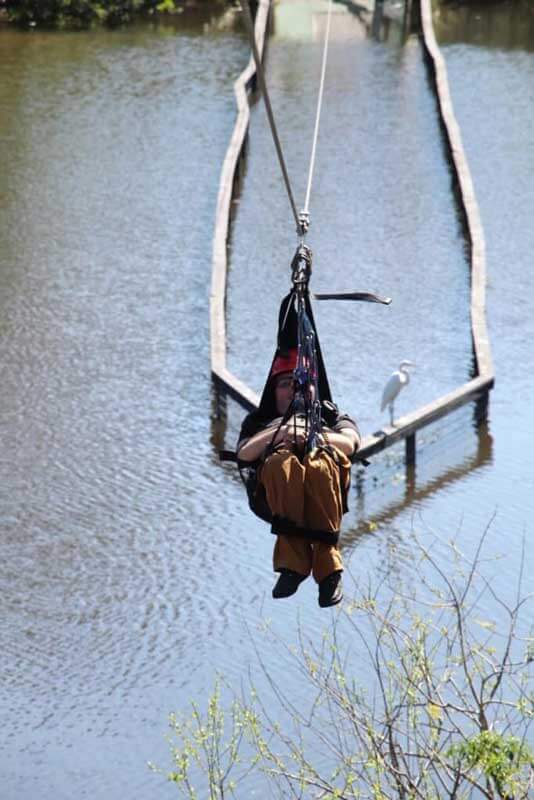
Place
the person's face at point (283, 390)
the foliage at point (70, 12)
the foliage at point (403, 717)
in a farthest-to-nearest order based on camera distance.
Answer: the foliage at point (70, 12) → the foliage at point (403, 717) → the person's face at point (283, 390)

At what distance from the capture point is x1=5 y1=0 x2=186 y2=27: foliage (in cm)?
2320

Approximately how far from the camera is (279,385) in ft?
20.9

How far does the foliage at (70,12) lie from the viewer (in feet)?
76.1

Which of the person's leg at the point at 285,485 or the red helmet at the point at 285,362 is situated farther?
the red helmet at the point at 285,362

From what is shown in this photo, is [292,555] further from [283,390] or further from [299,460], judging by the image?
[283,390]

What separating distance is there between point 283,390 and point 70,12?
18.0m

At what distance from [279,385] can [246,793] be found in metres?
2.67

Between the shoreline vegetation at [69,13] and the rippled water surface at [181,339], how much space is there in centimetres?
55

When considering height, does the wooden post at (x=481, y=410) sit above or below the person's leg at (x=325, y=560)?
below

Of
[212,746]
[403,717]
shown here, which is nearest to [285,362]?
[212,746]

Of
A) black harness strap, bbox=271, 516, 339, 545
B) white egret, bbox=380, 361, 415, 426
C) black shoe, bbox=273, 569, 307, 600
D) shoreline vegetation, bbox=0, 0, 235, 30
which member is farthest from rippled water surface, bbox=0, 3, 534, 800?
black harness strap, bbox=271, 516, 339, 545

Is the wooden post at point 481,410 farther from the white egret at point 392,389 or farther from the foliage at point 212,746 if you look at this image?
the foliage at point 212,746

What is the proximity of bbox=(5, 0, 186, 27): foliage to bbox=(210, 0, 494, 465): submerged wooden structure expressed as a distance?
2499 millimetres

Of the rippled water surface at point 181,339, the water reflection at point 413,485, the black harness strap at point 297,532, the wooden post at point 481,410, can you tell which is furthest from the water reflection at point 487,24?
the black harness strap at point 297,532
